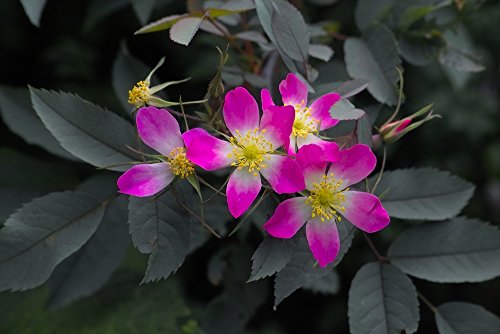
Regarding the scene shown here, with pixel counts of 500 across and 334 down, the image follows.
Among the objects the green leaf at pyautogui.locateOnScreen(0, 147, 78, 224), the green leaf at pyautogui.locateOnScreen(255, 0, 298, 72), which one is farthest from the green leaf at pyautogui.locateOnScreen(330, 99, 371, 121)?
the green leaf at pyautogui.locateOnScreen(0, 147, 78, 224)

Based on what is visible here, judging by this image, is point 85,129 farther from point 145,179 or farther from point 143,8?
point 143,8

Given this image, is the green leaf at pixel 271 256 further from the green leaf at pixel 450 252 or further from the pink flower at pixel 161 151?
the green leaf at pixel 450 252

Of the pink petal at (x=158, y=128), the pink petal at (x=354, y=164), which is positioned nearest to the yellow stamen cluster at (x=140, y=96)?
the pink petal at (x=158, y=128)

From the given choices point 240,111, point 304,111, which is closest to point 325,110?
point 304,111

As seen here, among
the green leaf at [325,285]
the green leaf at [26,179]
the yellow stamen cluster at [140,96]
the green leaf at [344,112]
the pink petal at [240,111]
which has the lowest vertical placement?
the green leaf at [325,285]

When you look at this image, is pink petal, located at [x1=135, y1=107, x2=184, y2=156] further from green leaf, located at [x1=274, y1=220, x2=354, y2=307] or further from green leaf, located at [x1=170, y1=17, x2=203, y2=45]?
green leaf, located at [x1=274, y1=220, x2=354, y2=307]

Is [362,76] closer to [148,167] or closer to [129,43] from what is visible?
[148,167]
